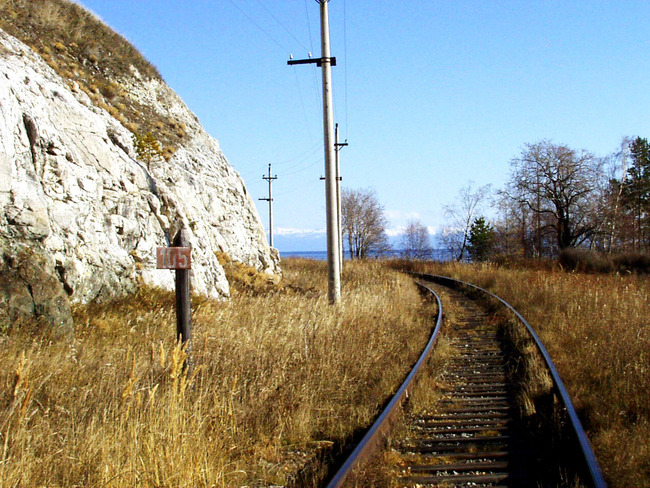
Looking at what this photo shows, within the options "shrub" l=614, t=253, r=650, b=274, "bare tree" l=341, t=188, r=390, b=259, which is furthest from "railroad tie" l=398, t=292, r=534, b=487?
"bare tree" l=341, t=188, r=390, b=259

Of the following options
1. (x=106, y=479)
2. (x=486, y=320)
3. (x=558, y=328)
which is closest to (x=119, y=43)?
(x=486, y=320)

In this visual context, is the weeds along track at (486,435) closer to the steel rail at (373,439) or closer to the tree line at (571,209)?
the steel rail at (373,439)

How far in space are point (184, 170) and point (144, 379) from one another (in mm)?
12979

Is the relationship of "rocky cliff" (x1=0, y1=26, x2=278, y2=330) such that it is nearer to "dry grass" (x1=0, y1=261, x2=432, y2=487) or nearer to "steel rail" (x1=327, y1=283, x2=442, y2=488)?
"dry grass" (x1=0, y1=261, x2=432, y2=487)

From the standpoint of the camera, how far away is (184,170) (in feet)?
58.1

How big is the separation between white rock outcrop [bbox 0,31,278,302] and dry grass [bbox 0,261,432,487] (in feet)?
2.45

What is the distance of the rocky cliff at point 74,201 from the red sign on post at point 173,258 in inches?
104

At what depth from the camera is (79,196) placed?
959cm

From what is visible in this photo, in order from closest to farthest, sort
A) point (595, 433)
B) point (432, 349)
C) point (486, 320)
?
point (595, 433), point (432, 349), point (486, 320)

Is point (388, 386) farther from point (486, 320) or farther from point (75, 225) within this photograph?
point (486, 320)

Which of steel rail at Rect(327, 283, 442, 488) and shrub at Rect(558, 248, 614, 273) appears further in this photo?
shrub at Rect(558, 248, 614, 273)

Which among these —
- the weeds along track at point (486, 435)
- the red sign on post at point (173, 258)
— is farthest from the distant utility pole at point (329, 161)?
the red sign on post at point (173, 258)

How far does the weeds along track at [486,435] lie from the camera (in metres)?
4.64

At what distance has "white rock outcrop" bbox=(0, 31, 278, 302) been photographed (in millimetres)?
7965
